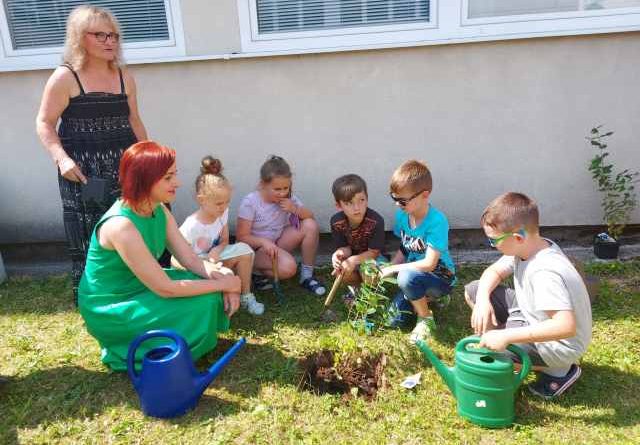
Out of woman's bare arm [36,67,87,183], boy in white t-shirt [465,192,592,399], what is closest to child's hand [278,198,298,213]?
woman's bare arm [36,67,87,183]

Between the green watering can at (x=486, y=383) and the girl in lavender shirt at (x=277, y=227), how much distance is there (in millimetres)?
1604

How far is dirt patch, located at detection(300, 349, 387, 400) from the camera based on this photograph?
2717 millimetres

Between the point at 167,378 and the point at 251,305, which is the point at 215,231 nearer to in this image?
the point at 251,305

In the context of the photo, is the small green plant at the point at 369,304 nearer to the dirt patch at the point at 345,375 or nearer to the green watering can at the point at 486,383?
the dirt patch at the point at 345,375

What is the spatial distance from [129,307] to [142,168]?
788mm

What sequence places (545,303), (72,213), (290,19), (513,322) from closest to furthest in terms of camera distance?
(545,303) < (513,322) < (72,213) < (290,19)

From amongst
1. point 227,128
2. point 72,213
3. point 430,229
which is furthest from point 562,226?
point 72,213

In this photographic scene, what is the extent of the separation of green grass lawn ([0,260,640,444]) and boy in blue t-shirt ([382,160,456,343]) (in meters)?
0.21

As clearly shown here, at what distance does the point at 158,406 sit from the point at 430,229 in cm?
190

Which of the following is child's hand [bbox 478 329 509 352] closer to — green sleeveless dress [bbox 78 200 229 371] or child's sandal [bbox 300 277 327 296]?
green sleeveless dress [bbox 78 200 229 371]

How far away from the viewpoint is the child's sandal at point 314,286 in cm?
381

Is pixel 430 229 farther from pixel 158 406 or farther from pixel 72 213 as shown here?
pixel 72 213

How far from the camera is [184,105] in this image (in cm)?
432

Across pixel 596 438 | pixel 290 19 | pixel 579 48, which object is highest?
pixel 290 19
